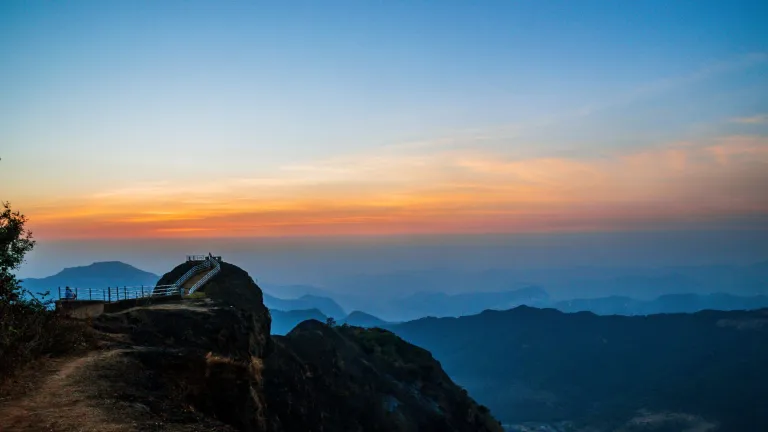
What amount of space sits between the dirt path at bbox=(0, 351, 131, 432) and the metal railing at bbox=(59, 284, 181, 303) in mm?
18041

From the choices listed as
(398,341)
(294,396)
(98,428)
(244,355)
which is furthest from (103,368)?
(398,341)

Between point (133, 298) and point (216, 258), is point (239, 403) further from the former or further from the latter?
point (216, 258)

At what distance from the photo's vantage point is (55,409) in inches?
624

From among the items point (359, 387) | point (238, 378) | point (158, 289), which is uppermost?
point (158, 289)

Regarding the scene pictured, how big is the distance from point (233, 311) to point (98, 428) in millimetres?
22965

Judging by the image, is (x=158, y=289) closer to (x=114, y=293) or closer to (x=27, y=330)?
(x=114, y=293)

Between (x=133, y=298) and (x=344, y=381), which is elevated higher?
(x=133, y=298)

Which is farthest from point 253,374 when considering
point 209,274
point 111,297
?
point 209,274

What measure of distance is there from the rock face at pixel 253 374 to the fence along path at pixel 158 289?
1.44 m

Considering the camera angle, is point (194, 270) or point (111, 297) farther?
point (194, 270)

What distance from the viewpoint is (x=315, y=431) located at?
56.0 metres

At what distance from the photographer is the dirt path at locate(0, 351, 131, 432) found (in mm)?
14641

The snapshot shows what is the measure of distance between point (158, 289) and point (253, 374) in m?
15.0

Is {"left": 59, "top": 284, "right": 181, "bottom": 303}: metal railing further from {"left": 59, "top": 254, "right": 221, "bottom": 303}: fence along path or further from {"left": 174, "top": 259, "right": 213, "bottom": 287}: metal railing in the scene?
{"left": 174, "top": 259, "right": 213, "bottom": 287}: metal railing
